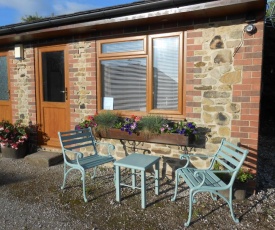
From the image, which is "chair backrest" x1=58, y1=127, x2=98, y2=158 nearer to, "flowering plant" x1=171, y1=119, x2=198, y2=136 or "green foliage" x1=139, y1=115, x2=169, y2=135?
"green foliage" x1=139, y1=115, x2=169, y2=135

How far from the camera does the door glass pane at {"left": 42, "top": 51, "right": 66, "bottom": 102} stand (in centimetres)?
490

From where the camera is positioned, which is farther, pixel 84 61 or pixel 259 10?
pixel 84 61

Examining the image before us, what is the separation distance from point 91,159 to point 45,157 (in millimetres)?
1585

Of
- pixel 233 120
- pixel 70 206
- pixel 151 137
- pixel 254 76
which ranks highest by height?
pixel 254 76

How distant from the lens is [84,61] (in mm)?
4488

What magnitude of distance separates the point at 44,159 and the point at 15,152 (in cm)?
91

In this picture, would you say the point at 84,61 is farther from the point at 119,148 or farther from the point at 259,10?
the point at 259,10

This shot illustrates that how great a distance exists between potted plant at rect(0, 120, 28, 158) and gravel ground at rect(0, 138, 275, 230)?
3.52 feet

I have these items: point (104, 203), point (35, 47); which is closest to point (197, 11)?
point (104, 203)

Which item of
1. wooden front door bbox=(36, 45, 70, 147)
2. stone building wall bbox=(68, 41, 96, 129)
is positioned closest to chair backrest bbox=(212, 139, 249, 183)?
stone building wall bbox=(68, 41, 96, 129)

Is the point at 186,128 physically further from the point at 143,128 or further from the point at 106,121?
the point at 106,121

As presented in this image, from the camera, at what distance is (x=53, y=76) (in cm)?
505

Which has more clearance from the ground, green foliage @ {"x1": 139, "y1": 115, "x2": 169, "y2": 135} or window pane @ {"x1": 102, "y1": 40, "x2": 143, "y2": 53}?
window pane @ {"x1": 102, "y1": 40, "x2": 143, "y2": 53}

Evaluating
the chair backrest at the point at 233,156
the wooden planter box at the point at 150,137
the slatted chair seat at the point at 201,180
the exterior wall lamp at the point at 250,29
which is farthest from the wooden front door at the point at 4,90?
the exterior wall lamp at the point at 250,29
